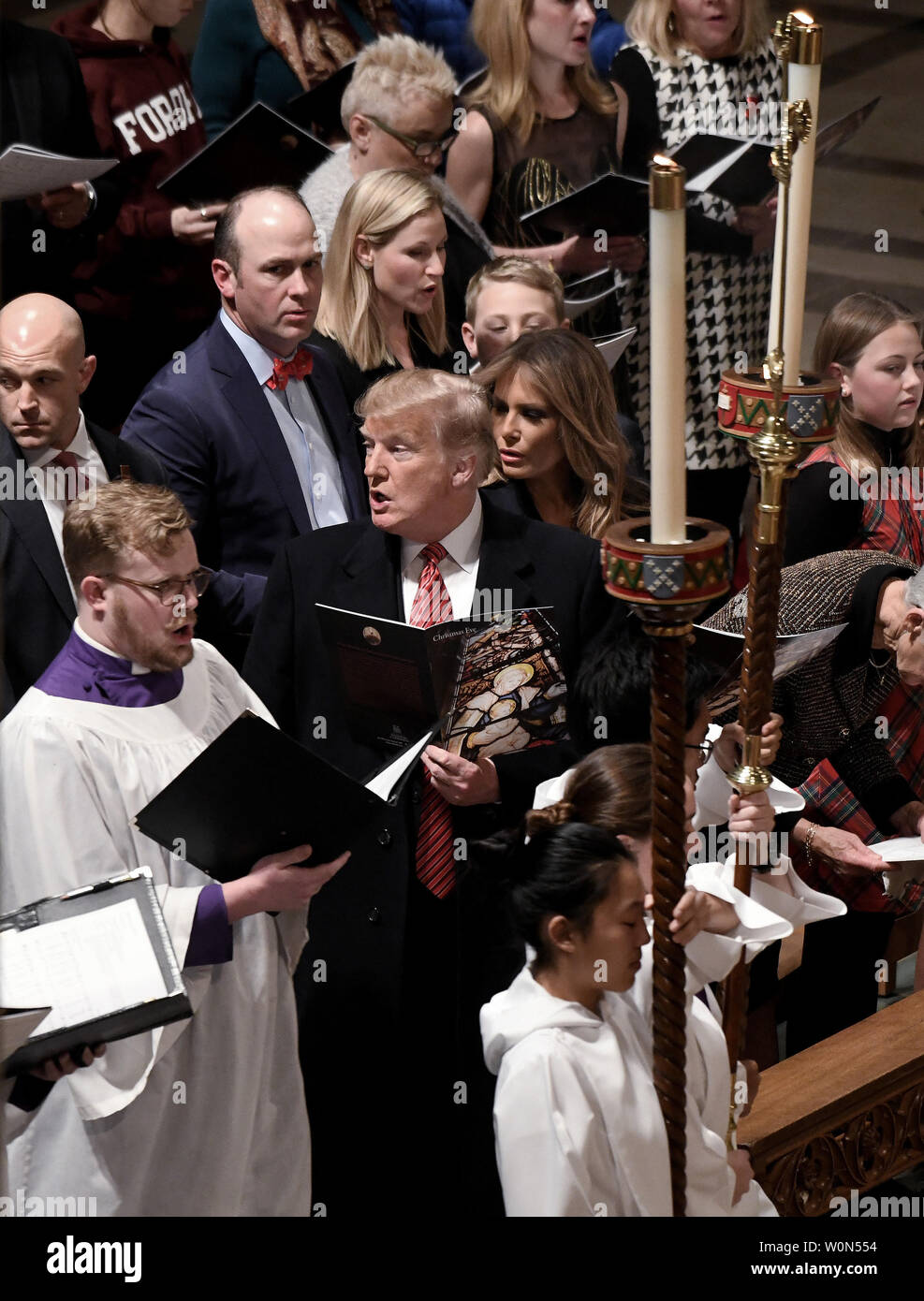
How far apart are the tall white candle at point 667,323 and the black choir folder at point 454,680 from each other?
1341mm

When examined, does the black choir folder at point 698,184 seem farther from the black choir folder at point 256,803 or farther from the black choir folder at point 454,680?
the black choir folder at point 256,803

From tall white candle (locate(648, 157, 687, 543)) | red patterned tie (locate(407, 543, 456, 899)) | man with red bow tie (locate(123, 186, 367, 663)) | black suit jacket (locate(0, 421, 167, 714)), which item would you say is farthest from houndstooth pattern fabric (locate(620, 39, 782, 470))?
tall white candle (locate(648, 157, 687, 543))

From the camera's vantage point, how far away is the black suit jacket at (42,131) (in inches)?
168

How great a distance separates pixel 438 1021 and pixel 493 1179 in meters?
0.36

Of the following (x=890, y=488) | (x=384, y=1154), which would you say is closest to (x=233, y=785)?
(x=384, y=1154)

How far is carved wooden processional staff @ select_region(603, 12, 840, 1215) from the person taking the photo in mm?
2318

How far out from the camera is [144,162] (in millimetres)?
4719

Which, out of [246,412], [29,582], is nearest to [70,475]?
[29,582]

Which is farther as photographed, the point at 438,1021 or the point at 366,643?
the point at 438,1021

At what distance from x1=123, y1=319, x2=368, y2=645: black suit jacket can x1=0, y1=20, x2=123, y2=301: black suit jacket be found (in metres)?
0.40

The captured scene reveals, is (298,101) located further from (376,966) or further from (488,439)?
(376,966)

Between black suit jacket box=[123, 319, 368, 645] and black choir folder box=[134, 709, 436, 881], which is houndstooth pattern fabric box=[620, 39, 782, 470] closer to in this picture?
black suit jacket box=[123, 319, 368, 645]

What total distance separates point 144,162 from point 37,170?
0.56 meters

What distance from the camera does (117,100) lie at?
461cm
